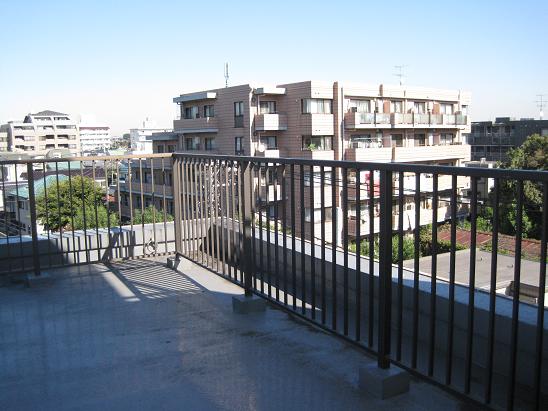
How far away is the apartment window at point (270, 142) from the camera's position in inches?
1143

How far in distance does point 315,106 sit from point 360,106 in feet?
12.2

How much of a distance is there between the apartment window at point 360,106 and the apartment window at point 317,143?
87.6 inches

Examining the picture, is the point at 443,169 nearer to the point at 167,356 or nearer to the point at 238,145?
the point at 167,356

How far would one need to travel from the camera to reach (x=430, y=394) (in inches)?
90.0

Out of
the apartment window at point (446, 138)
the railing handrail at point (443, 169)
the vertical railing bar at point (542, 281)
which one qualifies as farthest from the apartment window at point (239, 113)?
the vertical railing bar at point (542, 281)

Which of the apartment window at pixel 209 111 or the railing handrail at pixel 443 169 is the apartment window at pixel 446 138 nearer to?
the apartment window at pixel 209 111

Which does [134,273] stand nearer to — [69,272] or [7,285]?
[69,272]

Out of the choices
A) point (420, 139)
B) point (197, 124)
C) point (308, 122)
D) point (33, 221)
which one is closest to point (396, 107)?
point (420, 139)

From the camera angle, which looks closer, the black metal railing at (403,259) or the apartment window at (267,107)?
the black metal railing at (403,259)

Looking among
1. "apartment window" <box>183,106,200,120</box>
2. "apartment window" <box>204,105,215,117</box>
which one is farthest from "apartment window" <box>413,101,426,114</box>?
"apartment window" <box>183,106,200,120</box>

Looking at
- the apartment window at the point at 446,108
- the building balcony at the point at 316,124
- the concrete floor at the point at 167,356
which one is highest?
the apartment window at the point at 446,108

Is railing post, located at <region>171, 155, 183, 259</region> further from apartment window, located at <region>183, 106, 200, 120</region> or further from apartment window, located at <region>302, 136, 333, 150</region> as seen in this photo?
apartment window, located at <region>183, 106, 200, 120</region>

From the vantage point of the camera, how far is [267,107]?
28.6m

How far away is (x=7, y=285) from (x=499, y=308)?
3641mm
